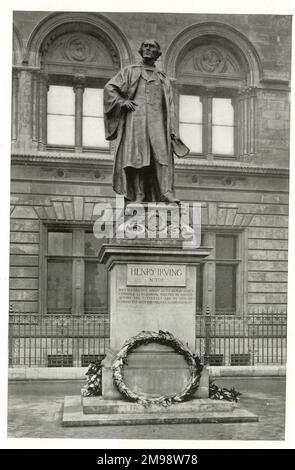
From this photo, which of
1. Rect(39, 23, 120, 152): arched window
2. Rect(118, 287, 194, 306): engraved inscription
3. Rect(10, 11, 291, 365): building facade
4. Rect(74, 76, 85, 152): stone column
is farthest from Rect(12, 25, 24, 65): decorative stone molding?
Rect(118, 287, 194, 306): engraved inscription

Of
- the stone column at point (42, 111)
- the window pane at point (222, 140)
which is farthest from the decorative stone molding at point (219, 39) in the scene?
the stone column at point (42, 111)

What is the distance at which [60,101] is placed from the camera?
21688 mm

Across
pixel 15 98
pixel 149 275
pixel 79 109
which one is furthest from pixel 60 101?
pixel 149 275

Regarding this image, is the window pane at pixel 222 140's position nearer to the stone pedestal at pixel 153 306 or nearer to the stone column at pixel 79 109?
the stone column at pixel 79 109

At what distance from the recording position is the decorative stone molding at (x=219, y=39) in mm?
21752

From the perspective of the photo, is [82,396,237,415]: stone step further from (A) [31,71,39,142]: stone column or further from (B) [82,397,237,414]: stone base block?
(A) [31,71,39,142]: stone column

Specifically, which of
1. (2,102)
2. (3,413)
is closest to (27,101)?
(2,102)

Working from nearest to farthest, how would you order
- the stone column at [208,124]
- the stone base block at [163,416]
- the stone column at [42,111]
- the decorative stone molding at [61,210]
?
the stone base block at [163,416] → the decorative stone molding at [61,210] → the stone column at [42,111] → the stone column at [208,124]

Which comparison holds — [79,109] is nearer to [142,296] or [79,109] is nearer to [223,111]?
[223,111]

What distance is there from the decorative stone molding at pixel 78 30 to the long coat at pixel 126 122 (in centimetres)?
1127

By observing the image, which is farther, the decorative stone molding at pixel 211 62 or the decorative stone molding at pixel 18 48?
the decorative stone molding at pixel 211 62

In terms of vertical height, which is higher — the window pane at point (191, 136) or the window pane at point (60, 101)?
the window pane at point (60, 101)
